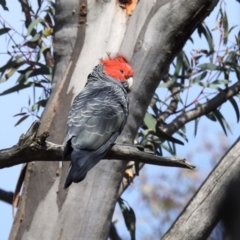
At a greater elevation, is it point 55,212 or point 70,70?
point 70,70

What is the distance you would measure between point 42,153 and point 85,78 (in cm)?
88

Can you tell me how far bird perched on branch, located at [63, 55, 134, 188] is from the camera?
8.84 feet

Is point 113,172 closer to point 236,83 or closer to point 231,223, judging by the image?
point 231,223

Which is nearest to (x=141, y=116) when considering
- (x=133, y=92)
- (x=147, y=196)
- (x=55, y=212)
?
(x=133, y=92)

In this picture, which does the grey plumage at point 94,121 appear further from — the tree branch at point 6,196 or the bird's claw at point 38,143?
the tree branch at point 6,196

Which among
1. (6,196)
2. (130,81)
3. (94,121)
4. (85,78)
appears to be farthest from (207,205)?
(6,196)

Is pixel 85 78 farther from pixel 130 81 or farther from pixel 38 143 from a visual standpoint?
pixel 38 143

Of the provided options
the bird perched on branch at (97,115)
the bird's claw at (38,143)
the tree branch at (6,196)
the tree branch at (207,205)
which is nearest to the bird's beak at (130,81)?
the bird perched on branch at (97,115)

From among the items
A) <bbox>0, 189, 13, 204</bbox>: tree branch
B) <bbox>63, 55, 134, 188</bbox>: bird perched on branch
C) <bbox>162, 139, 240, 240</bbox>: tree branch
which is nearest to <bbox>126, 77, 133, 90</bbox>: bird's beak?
<bbox>63, 55, 134, 188</bbox>: bird perched on branch

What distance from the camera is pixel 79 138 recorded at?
2766 mm

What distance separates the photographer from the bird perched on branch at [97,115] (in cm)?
270

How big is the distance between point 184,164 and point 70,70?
101cm

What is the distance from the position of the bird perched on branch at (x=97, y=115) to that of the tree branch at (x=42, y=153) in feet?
0.28

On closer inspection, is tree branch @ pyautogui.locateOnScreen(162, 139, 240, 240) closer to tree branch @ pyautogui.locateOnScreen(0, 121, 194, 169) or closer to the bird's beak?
tree branch @ pyautogui.locateOnScreen(0, 121, 194, 169)
